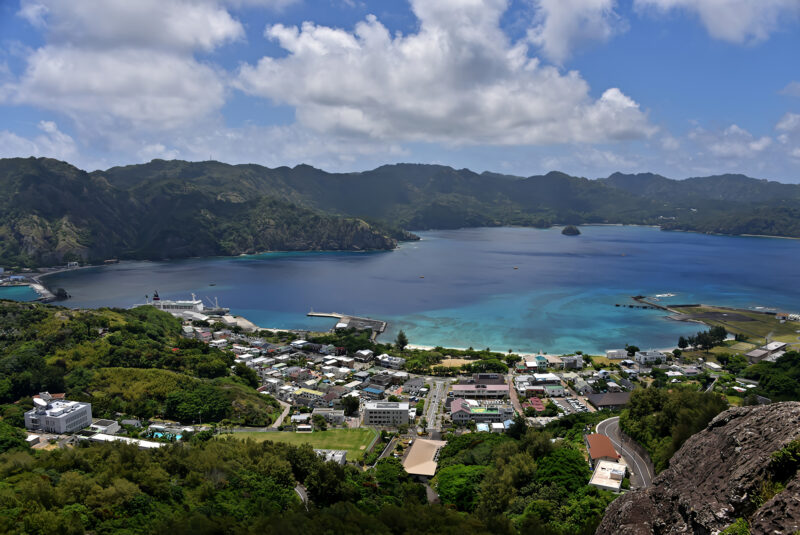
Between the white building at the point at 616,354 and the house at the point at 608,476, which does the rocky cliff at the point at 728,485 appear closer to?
the house at the point at 608,476

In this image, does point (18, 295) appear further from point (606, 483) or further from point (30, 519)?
point (606, 483)

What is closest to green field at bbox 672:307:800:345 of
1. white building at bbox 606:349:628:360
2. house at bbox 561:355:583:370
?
white building at bbox 606:349:628:360

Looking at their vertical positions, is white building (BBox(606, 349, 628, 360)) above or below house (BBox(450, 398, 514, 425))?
above

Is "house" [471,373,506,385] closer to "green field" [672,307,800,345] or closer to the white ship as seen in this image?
"green field" [672,307,800,345]

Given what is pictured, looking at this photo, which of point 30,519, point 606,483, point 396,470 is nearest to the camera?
point 30,519

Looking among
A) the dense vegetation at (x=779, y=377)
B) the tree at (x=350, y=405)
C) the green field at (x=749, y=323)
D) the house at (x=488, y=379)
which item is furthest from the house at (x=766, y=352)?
the tree at (x=350, y=405)

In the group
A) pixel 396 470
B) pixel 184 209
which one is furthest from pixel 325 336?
pixel 184 209

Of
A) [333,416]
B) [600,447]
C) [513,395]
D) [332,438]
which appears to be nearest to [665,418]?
[600,447]
